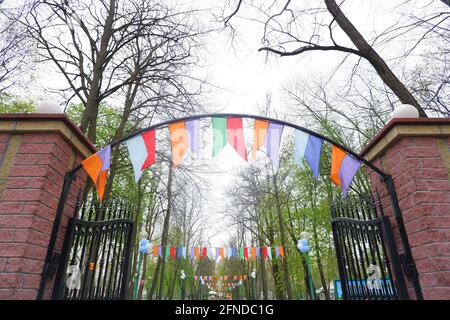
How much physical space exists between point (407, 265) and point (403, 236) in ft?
0.97

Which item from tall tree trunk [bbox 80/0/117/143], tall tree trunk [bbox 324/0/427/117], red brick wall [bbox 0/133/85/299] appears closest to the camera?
red brick wall [bbox 0/133/85/299]

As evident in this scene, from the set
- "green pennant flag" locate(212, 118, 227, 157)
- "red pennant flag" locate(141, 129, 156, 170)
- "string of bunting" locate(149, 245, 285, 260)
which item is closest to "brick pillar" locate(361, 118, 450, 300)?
"green pennant flag" locate(212, 118, 227, 157)

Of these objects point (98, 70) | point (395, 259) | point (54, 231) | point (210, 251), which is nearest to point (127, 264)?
point (54, 231)

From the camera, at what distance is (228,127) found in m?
3.49

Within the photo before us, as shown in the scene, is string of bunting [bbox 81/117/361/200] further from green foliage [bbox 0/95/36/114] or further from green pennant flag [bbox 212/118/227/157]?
green foliage [bbox 0/95/36/114]

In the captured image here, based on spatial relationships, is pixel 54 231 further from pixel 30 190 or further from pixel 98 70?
pixel 98 70

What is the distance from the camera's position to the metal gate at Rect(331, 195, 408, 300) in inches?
113

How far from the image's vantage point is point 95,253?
3.10 m

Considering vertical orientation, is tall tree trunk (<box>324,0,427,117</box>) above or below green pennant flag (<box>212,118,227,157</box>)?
above

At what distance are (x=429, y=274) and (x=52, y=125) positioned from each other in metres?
4.30

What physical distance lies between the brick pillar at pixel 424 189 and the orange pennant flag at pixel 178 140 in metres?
2.55

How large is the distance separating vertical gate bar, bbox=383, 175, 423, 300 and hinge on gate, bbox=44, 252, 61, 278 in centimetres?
376
